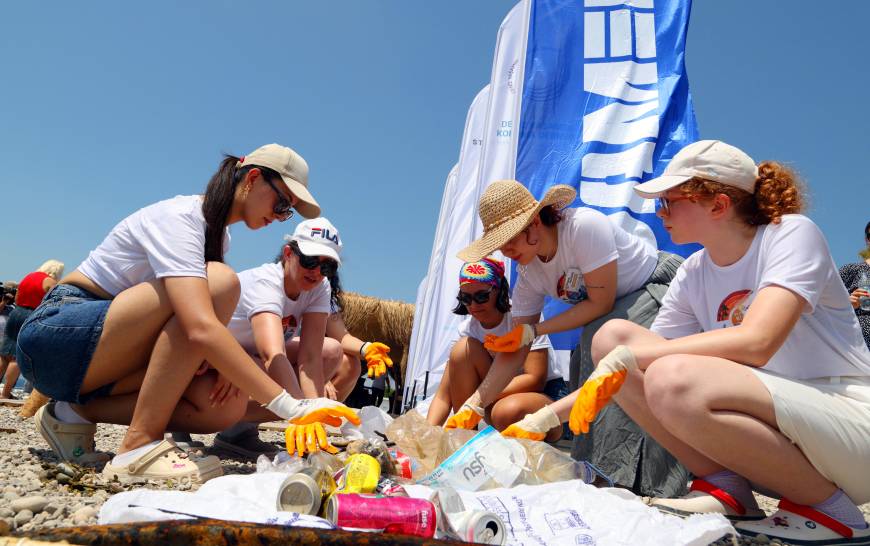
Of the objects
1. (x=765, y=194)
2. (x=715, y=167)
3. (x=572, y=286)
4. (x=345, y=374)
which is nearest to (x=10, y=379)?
(x=345, y=374)

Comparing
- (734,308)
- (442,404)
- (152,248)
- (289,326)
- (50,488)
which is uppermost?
(152,248)

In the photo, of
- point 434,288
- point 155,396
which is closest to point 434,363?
point 434,288

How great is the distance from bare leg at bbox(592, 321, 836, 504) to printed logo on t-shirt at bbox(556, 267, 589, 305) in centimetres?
108

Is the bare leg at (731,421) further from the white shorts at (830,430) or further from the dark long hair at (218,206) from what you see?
the dark long hair at (218,206)

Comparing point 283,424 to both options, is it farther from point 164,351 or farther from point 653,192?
point 653,192

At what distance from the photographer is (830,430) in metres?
1.78

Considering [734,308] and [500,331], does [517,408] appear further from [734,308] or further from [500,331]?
[734,308]

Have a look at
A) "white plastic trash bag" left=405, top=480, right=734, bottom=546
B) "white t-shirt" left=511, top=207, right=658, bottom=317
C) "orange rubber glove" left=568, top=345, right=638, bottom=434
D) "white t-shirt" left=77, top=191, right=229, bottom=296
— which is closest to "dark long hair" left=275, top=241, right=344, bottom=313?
"white t-shirt" left=77, top=191, right=229, bottom=296

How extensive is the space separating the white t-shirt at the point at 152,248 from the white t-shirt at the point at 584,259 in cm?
163

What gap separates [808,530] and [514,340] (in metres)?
1.63

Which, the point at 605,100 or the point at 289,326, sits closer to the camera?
the point at 289,326

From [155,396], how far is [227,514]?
1.05m

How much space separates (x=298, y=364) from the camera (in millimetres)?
3576

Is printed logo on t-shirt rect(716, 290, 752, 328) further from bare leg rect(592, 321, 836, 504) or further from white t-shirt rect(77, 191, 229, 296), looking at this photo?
white t-shirt rect(77, 191, 229, 296)
